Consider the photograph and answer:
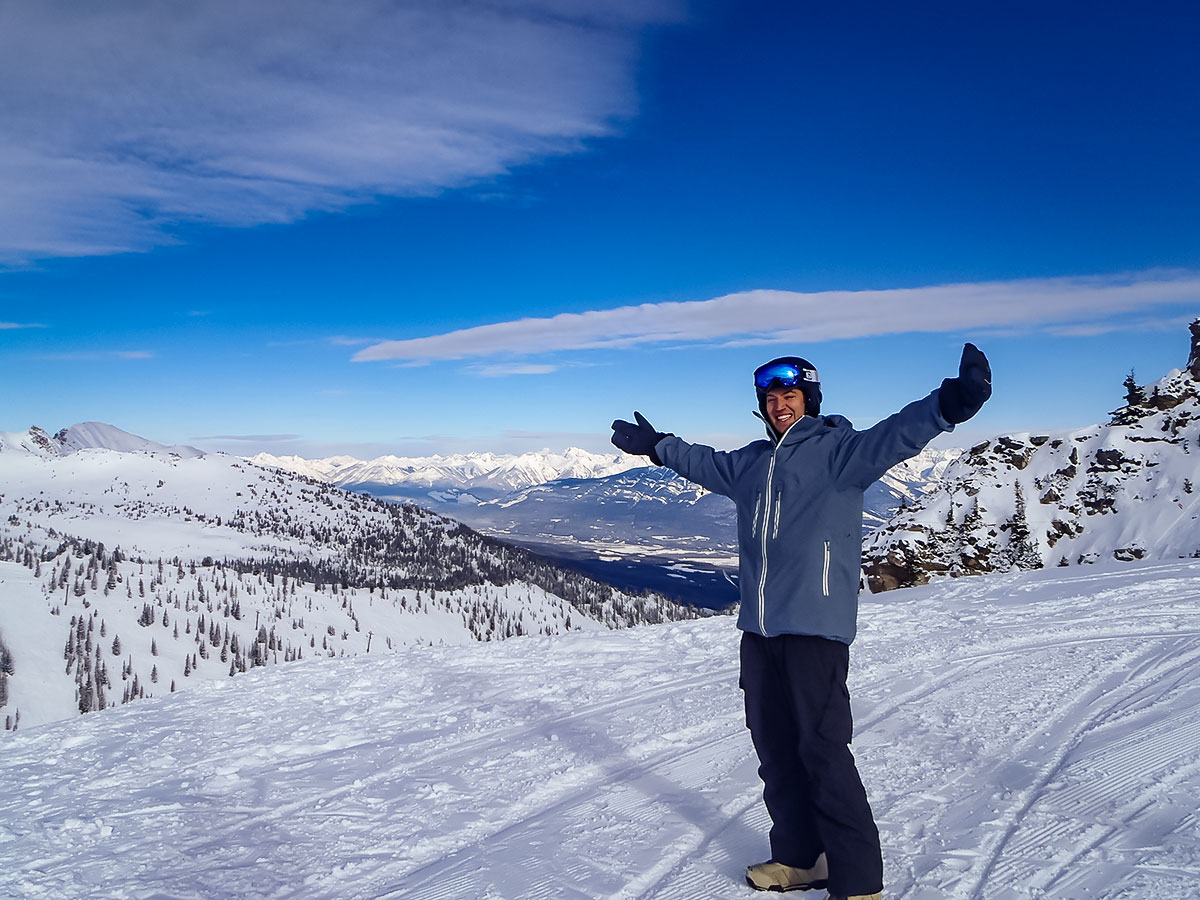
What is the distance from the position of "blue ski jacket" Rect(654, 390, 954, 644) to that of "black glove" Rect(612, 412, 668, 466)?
0.64 m

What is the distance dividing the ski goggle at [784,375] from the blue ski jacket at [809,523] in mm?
216

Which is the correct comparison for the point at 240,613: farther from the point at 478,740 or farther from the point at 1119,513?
the point at 478,740

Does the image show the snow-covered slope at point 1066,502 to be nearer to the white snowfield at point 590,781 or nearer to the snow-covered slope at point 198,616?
the white snowfield at point 590,781

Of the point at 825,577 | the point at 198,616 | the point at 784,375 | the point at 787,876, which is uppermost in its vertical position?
the point at 784,375

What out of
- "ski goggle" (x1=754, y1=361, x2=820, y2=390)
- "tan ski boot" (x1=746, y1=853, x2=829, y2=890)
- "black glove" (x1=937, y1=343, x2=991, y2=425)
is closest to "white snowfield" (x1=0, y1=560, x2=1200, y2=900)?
"tan ski boot" (x1=746, y1=853, x2=829, y2=890)

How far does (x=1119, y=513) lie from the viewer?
135 feet

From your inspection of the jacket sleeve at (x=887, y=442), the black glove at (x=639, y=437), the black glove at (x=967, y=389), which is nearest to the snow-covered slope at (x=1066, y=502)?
the black glove at (x=639, y=437)

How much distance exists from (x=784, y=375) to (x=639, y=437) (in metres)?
0.99

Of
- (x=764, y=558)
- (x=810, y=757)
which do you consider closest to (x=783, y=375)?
(x=764, y=558)

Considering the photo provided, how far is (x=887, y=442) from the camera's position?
3.45 meters

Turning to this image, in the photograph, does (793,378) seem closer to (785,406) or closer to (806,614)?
(785,406)

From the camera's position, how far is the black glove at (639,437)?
4.48 m

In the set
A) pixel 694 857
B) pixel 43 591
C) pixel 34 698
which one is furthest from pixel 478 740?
pixel 43 591

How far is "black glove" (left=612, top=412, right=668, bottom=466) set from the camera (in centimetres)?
448
